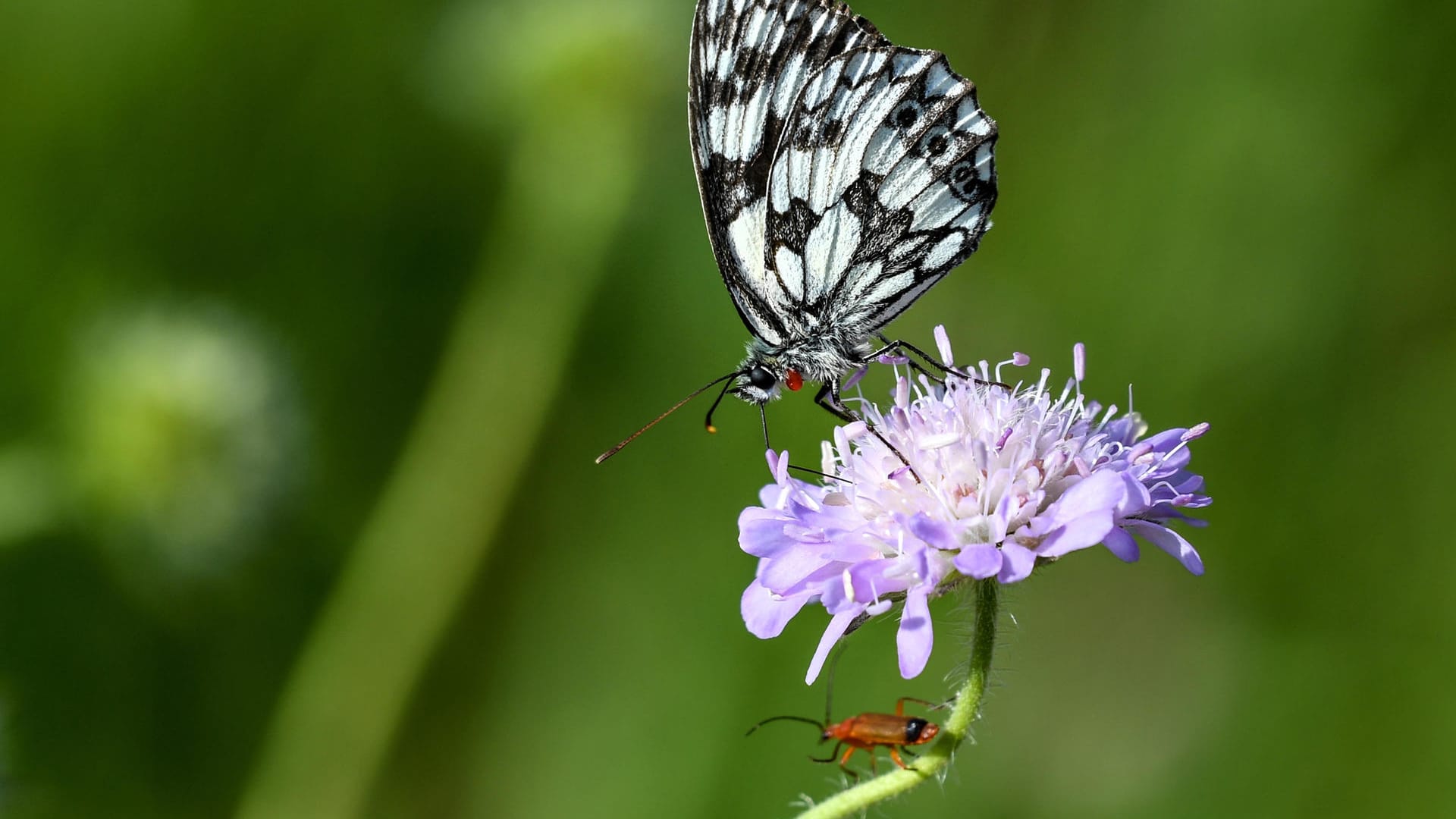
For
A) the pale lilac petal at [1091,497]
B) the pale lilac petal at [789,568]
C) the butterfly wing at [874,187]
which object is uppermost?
the butterfly wing at [874,187]

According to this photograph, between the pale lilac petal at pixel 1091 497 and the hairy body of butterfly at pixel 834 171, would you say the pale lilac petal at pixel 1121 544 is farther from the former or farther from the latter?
the hairy body of butterfly at pixel 834 171

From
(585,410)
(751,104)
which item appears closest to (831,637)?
(751,104)

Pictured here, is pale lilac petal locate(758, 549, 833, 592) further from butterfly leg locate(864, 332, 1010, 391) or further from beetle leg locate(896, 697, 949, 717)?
butterfly leg locate(864, 332, 1010, 391)

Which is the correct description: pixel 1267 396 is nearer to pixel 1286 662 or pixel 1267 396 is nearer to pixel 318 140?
pixel 1286 662

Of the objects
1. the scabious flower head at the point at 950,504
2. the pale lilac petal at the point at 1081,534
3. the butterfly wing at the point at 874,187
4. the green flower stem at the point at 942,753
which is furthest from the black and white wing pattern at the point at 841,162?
the green flower stem at the point at 942,753

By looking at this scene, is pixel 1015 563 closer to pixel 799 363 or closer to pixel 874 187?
pixel 799 363

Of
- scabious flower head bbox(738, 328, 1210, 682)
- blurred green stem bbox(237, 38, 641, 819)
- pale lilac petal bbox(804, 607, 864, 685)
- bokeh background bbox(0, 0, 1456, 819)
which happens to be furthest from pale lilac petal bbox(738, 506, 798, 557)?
blurred green stem bbox(237, 38, 641, 819)
